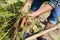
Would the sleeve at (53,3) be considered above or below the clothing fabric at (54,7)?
above

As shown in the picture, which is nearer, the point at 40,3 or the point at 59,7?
the point at 59,7

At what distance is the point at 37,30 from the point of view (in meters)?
2.73

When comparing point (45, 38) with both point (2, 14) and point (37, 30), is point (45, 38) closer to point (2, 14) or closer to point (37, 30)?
point (37, 30)

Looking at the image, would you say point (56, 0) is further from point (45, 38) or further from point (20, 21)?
point (45, 38)

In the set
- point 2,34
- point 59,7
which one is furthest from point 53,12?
point 2,34

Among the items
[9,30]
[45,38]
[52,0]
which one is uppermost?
[52,0]

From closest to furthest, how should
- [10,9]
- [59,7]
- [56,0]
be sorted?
[56,0]
[59,7]
[10,9]

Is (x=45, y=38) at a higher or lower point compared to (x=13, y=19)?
lower

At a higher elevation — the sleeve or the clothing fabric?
the sleeve

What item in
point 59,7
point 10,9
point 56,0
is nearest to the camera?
point 56,0

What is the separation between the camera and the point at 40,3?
2.68 m

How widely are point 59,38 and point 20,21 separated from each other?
0.52 m

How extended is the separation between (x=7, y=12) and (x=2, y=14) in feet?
0.27

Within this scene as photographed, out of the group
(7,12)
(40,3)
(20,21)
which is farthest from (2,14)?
(40,3)
